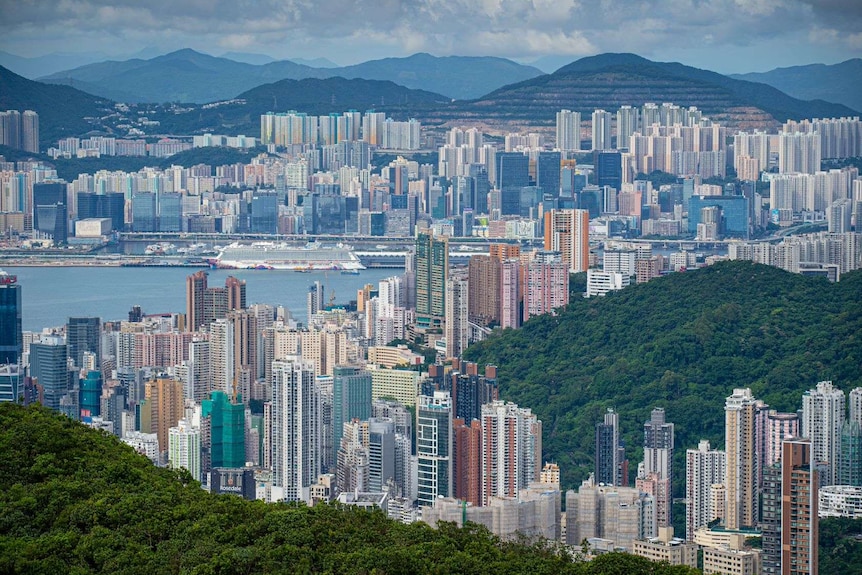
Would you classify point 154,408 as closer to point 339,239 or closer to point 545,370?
point 545,370

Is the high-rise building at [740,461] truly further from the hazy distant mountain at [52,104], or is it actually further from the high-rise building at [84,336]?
the hazy distant mountain at [52,104]

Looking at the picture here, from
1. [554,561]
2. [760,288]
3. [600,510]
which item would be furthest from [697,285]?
[554,561]

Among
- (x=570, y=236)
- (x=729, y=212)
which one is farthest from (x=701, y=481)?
(x=729, y=212)

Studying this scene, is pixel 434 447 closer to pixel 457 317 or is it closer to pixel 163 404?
pixel 163 404

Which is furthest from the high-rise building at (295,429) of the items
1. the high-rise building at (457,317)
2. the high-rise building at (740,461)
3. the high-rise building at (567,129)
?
the high-rise building at (567,129)

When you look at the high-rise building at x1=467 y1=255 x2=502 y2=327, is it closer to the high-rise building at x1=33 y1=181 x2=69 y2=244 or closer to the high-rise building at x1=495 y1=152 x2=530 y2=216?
the high-rise building at x1=33 y1=181 x2=69 y2=244

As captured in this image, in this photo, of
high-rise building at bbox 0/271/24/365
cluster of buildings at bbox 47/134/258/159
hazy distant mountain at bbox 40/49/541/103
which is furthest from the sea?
hazy distant mountain at bbox 40/49/541/103
